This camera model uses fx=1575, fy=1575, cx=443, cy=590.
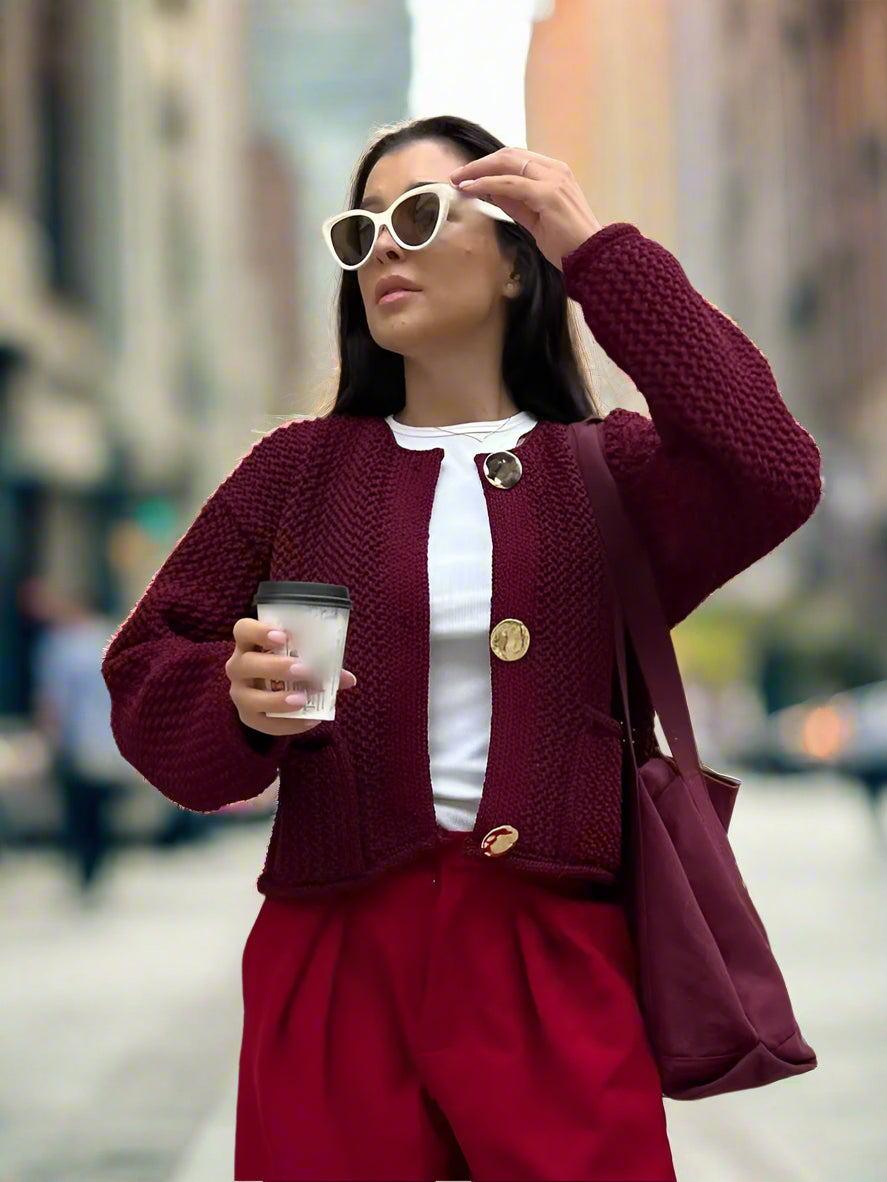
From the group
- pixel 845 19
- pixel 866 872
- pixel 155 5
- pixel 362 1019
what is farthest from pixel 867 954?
pixel 845 19

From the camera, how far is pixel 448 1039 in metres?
2.04

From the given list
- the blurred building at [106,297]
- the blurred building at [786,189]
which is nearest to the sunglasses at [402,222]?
the blurred building at [106,297]

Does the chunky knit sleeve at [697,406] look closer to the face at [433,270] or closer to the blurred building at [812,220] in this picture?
the face at [433,270]

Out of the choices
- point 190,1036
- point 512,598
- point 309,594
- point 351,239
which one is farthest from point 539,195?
point 190,1036

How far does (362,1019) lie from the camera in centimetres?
209

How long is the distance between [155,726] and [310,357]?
930 mm

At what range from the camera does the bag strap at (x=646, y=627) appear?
2.19m

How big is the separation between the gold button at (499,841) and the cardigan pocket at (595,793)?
0.08 m

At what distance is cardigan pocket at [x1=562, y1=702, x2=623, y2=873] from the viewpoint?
209 cm

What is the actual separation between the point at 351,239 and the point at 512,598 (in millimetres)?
629

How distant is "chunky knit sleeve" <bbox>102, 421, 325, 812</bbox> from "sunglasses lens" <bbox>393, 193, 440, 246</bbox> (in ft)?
1.08

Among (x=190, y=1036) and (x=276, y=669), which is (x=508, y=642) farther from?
(x=190, y=1036)

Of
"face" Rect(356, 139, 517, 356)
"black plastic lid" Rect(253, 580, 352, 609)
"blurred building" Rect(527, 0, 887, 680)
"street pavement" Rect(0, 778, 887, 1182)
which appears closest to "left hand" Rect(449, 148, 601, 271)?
"face" Rect(356, 139, 517, 356)

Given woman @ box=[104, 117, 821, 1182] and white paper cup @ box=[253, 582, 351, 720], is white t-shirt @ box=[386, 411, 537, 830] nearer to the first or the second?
woman @ box=[104, 117, 821, 1182]
